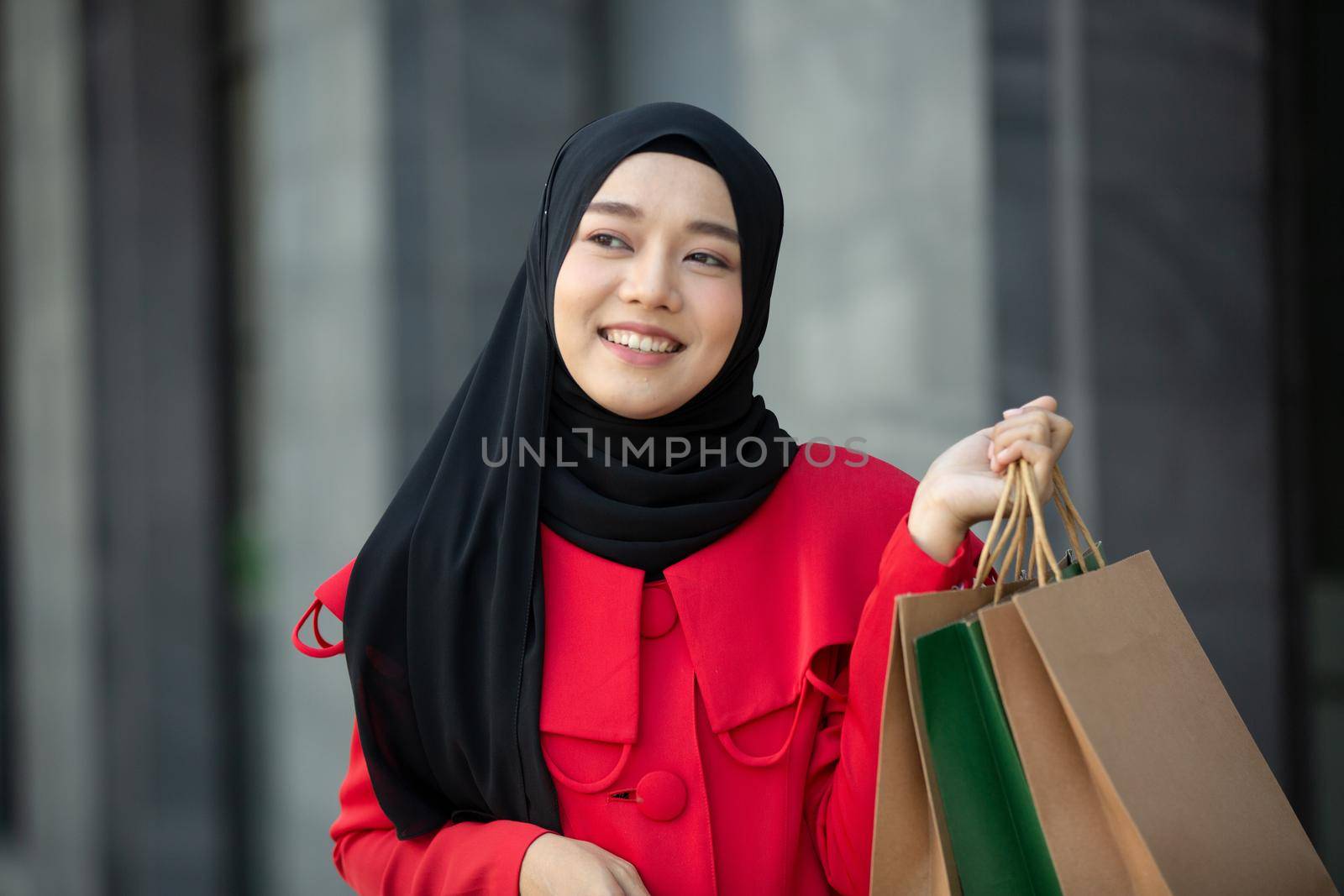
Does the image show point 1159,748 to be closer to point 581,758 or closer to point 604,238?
point 581,758

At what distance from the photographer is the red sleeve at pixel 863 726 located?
1.51 m

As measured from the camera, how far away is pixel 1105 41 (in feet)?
9.07

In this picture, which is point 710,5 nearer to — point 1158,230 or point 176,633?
point 1158,230

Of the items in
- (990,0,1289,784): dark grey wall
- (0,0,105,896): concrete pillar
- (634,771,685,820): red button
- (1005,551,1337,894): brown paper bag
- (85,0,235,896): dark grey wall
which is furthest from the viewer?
(0,0,105,896): concrete pillar

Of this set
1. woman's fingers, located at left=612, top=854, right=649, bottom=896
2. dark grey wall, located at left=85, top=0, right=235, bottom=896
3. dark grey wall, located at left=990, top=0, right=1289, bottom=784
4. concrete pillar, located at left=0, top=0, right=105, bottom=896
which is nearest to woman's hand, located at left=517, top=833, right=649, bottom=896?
woman's fingers, located at left=612, top=854, right=649, bottom=896

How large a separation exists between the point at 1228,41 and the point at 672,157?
1.67 meters

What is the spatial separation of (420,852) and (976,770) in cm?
71

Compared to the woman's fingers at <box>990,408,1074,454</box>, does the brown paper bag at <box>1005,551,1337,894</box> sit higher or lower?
lower

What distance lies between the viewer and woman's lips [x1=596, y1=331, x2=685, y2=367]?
1.63m

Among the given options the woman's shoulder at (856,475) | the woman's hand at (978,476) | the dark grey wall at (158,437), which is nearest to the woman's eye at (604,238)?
the woman's shoulder at (856,475)

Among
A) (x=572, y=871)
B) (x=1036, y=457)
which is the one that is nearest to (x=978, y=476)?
(x=1036, y=457)

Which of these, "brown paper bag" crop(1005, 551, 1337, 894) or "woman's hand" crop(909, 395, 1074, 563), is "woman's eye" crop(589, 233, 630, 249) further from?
"brown paper bag" crop(1005, 551, 1337, 894)

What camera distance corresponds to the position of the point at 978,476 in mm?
1479

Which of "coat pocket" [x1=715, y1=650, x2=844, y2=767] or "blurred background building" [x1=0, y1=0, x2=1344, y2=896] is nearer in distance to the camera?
"coat pocket" [x1=715, y1=650, x2=844, y2=767]
